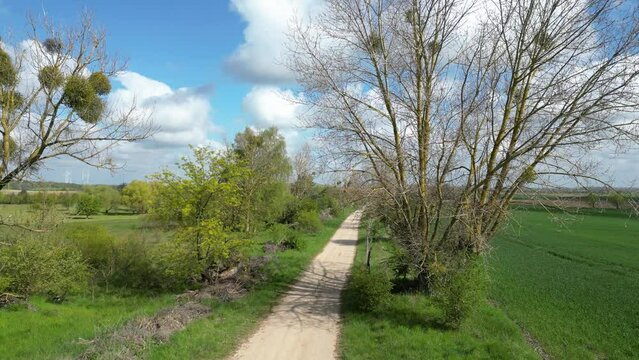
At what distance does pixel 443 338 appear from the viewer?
10828 millimetres

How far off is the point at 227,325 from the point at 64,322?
6.36 metres

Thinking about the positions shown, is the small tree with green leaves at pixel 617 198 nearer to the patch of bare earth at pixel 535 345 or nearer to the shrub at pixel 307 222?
the patch of bare earth at pixel 535 345

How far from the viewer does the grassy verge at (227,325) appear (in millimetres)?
9078

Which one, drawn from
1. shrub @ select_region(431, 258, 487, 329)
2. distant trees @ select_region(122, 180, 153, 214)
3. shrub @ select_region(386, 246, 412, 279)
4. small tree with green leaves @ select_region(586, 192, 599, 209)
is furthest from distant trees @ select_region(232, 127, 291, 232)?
distant trees @ select_region(122, 180, 153, 214)

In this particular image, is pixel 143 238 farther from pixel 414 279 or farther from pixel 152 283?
pixel 414 279

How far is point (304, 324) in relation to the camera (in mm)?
11883

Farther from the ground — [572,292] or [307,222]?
[307,222]

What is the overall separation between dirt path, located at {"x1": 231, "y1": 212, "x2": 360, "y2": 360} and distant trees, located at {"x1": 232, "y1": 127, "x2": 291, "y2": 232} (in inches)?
301

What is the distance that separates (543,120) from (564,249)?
2856cm

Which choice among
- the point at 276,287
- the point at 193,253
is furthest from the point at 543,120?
the point at 193,253

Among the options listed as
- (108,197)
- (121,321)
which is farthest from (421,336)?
(108,197)

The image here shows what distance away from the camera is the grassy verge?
9.08 metres

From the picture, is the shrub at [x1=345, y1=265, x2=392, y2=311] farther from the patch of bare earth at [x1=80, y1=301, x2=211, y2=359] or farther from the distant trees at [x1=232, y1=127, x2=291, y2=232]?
the distant trees at [x1=232, y1=127, x2=291, y2=232]

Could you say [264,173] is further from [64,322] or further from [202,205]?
[64,322]
